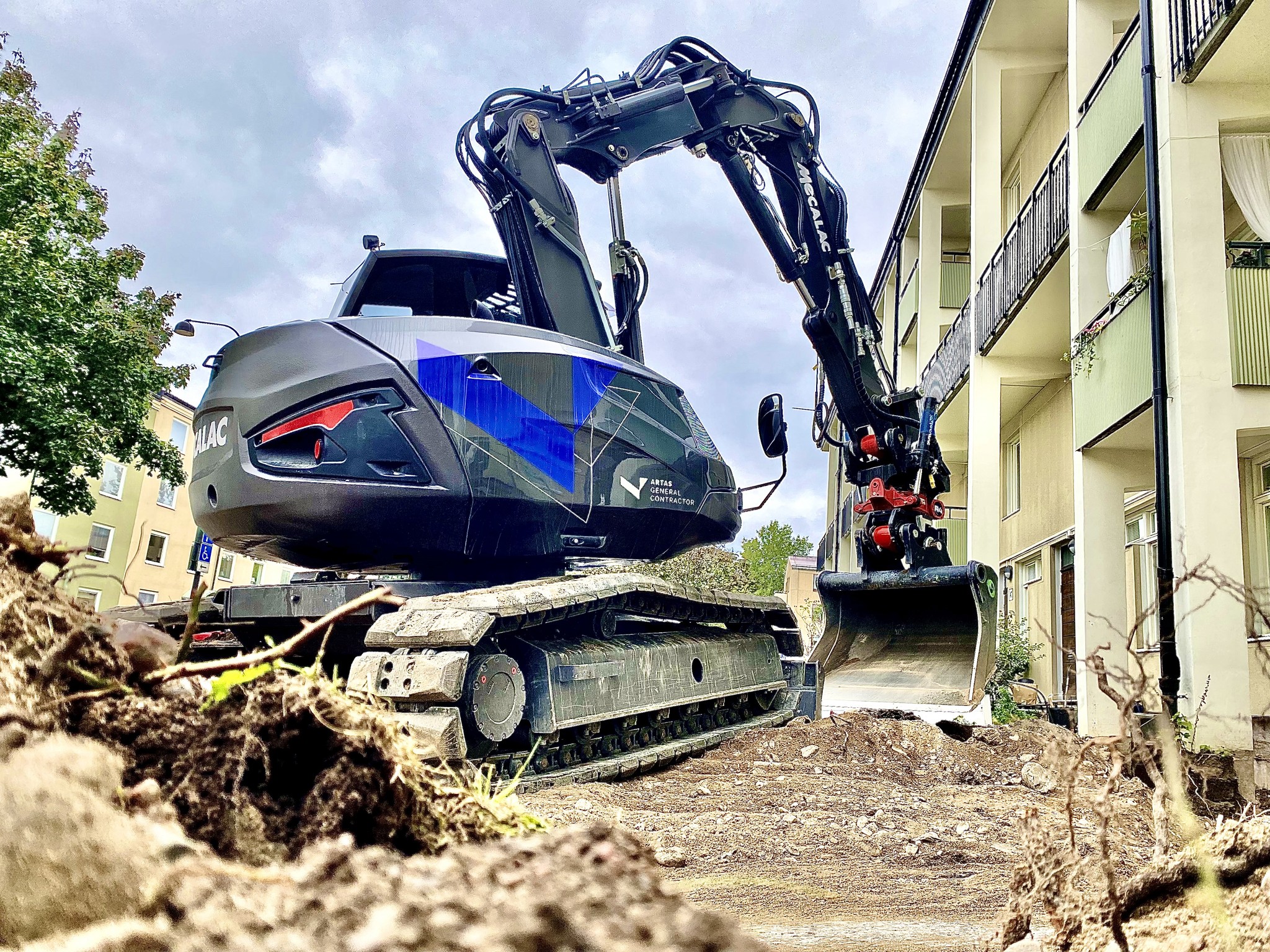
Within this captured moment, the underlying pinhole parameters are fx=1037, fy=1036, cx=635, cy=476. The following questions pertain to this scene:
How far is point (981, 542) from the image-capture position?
1315 centimetres

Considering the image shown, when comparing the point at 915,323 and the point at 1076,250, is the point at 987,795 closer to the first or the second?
the point at 1076,250

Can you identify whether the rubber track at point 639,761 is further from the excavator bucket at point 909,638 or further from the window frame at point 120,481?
the window frame at point 120,481

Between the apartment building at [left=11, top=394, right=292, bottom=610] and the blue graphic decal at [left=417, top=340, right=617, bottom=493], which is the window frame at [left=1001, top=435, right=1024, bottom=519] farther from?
the apartment building at [left=11, top=394, right=292, bottom=610]

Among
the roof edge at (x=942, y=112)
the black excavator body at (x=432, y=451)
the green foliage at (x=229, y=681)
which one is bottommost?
the green foliage at (x=229, y=681)

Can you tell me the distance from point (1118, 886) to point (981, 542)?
11.7 metres

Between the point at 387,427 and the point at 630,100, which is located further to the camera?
the point at 630,100

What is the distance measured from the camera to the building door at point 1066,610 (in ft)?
43.9

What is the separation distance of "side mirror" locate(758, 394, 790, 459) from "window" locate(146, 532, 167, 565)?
27854 mm

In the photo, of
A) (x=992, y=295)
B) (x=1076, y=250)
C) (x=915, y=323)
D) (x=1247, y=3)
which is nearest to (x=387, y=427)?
(x=1247, y=3)

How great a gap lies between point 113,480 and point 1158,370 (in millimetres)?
29281

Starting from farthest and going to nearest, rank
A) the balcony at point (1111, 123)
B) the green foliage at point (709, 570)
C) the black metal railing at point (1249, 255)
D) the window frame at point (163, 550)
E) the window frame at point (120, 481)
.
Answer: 1. the window frame at point (163, 550)
2. the window frame at point (120, 481)
3. the green foliage at point (709, 570)
4. the balcony at point (1111, 123)
5. the black metal railing at point (1249, 255)

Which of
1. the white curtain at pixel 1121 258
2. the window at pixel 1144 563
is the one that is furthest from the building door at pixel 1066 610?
the white curtain at pixel 1121 258

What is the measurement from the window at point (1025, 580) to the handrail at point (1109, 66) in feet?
22.0

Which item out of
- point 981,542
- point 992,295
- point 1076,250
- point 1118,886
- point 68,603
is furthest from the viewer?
point 992,295
